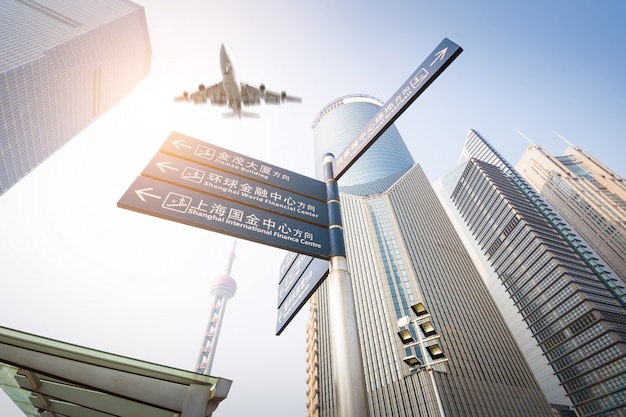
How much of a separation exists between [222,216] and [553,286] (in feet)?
407

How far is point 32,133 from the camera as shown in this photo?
8906cm

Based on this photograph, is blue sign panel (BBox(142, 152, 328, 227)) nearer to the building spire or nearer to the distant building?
the building spire

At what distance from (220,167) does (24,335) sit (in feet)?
10.9

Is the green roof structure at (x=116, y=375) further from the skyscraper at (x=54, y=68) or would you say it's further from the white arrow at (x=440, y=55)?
the skyscraper at (x=54, y=68)

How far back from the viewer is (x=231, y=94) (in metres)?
21.5

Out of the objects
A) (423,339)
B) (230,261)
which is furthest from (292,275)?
(230,261)

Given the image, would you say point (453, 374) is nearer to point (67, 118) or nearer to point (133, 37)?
point (67, 118)

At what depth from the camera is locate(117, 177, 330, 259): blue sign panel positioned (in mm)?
4102

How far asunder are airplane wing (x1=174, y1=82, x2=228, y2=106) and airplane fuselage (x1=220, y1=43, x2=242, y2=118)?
0.94m

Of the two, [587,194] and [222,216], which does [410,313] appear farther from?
[587,194]

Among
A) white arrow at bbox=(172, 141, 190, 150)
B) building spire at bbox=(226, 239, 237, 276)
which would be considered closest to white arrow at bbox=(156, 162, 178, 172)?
white arrow at bbox=(172, 141, 190, 150)

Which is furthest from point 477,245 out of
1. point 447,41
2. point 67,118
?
point 67,118

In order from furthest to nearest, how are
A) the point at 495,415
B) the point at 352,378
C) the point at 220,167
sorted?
1. the point at 495,415
2. the point at 220,167
3. the point at 352,378

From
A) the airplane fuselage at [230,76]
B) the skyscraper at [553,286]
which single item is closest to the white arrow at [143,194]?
the airplane fuselage at [230,76]
